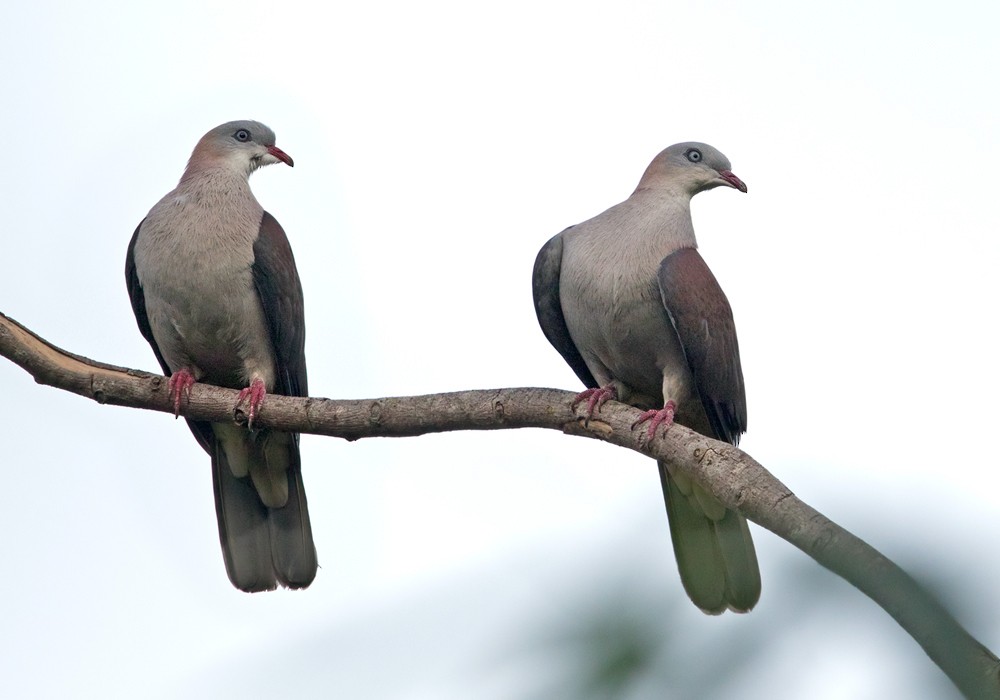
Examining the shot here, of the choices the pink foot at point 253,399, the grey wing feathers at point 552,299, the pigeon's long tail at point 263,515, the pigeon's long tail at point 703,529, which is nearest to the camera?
the pink foot at point 253,399

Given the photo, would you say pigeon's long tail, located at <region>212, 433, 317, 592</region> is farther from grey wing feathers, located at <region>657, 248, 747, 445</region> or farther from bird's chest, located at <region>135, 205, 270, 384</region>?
grey wing feathers, located at <region>657, 248, 747, 445</region>

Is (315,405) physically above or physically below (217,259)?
below

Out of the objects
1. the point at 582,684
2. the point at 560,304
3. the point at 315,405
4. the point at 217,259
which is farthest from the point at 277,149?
the point at 582,684

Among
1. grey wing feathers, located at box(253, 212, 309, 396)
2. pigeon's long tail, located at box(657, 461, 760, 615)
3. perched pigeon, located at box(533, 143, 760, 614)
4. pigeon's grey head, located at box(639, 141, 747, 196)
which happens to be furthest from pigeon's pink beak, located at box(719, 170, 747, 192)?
grey wing feathers, located at box(253, 212, 309, 396)

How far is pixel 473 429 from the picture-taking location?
12.3 ft

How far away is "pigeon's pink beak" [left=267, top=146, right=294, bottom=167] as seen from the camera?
222 inches

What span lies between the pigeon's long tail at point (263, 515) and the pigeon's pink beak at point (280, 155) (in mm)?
1476

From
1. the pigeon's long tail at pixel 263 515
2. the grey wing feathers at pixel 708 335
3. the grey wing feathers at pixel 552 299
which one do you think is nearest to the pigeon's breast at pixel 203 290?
the pigeon's long tail at pixel 263 515

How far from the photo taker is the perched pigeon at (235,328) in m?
4.75

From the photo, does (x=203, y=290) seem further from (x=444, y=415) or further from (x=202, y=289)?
(x=444, y=415)

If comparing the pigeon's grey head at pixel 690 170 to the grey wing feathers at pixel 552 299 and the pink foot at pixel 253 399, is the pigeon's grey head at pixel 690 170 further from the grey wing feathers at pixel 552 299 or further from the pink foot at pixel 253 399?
the pink foot at pixel 253 399

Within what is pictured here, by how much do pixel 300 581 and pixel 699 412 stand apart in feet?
6.33

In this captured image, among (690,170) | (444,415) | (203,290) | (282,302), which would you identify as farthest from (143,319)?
(690,170)

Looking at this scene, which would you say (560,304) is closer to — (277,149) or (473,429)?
(473,429)
